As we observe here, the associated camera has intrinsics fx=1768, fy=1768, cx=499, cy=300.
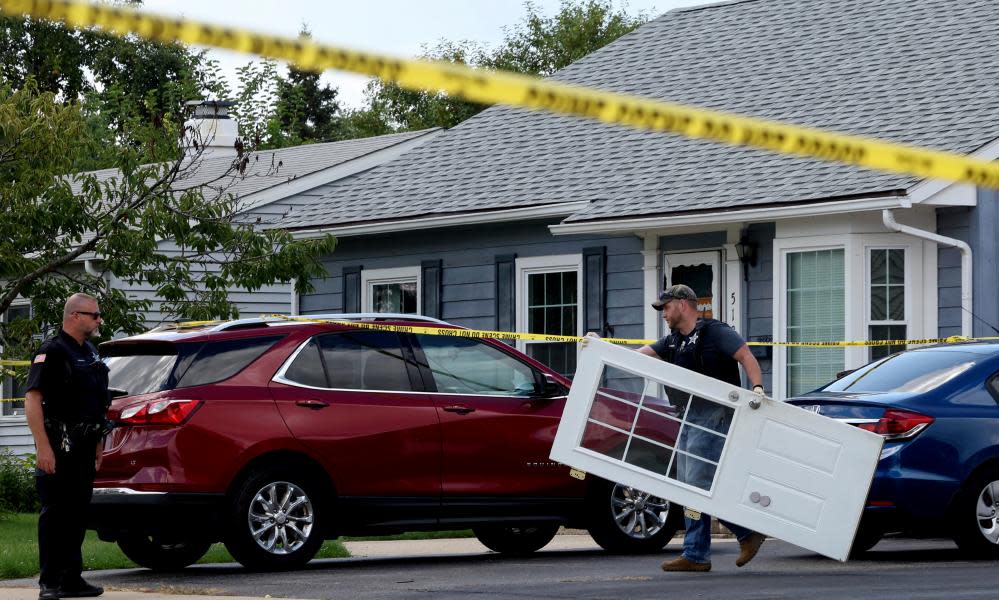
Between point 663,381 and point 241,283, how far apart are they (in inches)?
296

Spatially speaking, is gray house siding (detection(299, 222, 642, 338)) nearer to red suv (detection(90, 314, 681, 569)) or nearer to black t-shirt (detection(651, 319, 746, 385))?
red suv (detection(90, 314, 681, 569))

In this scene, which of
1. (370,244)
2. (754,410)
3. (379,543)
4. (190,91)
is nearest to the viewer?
(754,410)

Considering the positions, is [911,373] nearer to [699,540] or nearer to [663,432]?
[663,432]

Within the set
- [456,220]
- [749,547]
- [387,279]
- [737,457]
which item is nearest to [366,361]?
[737,457]

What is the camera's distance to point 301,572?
466 inches

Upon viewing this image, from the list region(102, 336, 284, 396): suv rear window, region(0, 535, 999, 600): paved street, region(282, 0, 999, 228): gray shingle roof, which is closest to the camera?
region(0, 535, 999, 600): paved street

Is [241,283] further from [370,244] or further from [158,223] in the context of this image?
[370,244]

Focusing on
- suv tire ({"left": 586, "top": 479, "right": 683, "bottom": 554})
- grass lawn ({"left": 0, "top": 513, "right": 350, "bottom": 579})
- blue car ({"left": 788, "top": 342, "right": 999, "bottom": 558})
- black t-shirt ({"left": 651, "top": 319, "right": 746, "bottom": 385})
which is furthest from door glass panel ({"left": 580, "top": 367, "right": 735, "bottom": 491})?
grass lawn ({"left": 0, "top": 513, "right": 350, "bottom": 579})

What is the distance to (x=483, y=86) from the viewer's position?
4066mm

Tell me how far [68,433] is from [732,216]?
9.00 metres

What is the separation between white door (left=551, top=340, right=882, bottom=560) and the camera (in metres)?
11.3

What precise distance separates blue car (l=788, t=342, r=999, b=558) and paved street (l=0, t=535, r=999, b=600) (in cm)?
29

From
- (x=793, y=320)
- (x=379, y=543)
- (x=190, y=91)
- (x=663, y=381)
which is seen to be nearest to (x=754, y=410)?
(x=663, y=381)

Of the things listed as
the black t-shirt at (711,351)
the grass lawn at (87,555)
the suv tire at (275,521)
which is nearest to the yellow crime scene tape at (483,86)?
the black t-shirt at (711,351)
